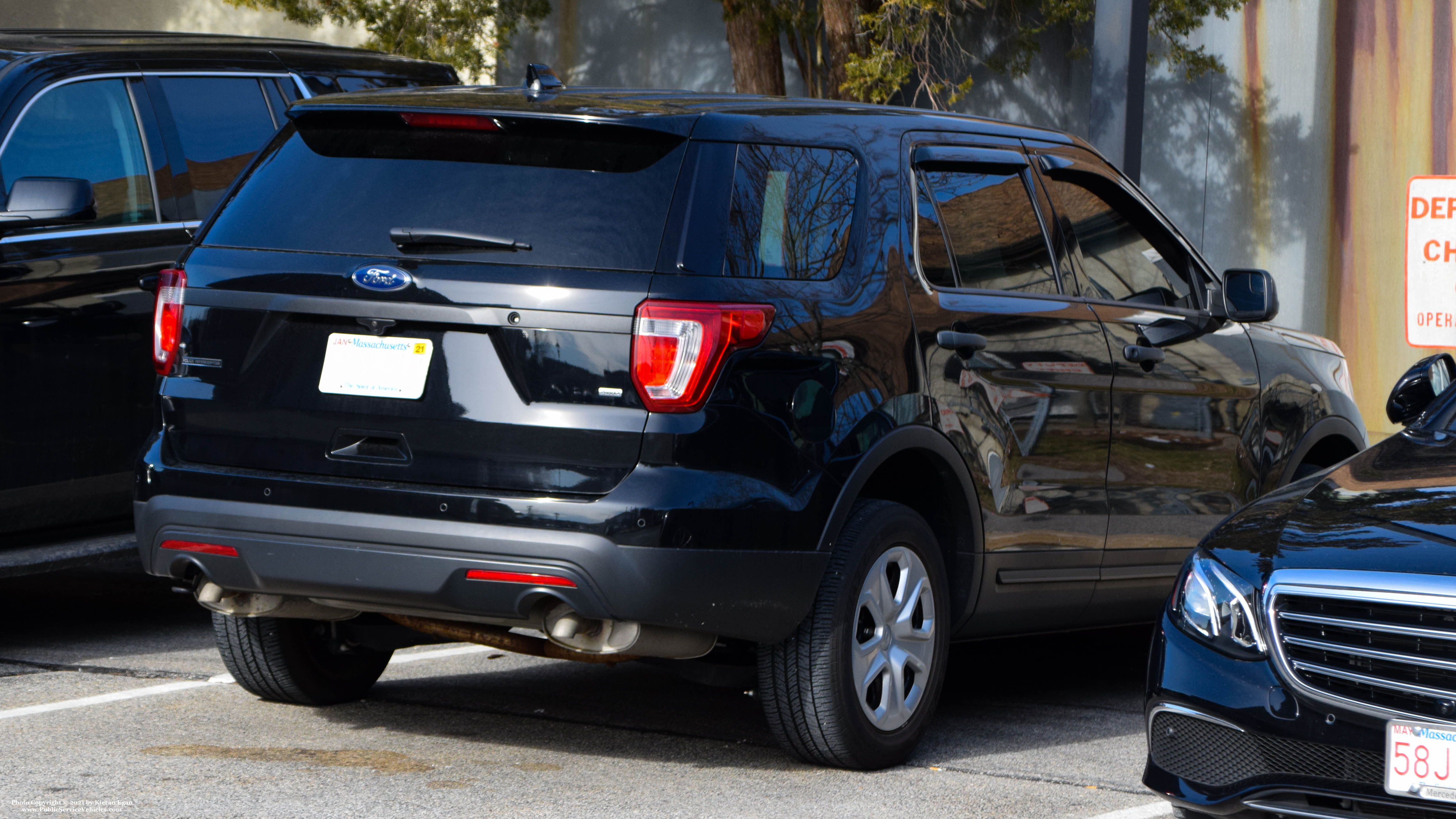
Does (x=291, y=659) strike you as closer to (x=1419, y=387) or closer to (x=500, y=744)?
(x=500, y=744)

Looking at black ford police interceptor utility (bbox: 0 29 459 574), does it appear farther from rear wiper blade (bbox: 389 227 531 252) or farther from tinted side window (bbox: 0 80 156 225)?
rear wiper blade (bbox: 389 227 531 252)

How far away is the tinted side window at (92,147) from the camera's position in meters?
6.66

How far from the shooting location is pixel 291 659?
5781 millimetres

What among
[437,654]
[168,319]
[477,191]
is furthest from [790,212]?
[437,654]

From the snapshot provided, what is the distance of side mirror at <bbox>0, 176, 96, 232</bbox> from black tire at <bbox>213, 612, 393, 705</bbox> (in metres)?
1.58

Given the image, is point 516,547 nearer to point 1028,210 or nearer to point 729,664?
point 729,664

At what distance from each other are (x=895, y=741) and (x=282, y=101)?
3852 millimetres

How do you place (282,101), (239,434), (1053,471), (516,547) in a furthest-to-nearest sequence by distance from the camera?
(282,101), (1053,471), (239,434), (516,547)

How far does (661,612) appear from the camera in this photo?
184 inches

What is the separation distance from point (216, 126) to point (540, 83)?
2.52m

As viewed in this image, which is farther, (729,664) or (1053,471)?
(1053,471)

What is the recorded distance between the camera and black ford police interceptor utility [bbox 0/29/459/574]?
641cm

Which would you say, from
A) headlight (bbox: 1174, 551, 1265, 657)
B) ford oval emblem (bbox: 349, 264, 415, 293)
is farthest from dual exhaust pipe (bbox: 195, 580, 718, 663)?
headlight (bbox: 1174, 551, 1265, 657)

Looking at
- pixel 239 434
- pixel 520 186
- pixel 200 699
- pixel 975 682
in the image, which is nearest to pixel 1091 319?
pixel 975 682
